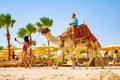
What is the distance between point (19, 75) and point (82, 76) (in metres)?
2.18

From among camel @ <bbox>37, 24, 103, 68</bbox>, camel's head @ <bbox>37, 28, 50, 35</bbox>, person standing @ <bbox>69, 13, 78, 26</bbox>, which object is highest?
person standing @ <bbox>69, 13, 78, 26</bbox>

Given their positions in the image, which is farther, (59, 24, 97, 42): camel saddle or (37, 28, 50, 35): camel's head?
(37, 28, 50, 35): camel's head

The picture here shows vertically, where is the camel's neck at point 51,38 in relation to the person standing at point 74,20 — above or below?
below

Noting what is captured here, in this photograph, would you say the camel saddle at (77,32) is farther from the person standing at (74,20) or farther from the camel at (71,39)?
the person standing at (74,20)

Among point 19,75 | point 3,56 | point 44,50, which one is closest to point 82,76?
point 19,75

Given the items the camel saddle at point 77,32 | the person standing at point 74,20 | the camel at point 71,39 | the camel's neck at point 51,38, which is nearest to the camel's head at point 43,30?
the camel at point 71,39

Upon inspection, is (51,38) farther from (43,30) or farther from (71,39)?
(71,39)

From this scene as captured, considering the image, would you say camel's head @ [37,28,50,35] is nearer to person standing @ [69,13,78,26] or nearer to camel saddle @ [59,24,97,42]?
camel saddle @ [59,24,97,42]

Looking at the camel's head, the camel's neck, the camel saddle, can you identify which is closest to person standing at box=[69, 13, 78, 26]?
the camel saddle

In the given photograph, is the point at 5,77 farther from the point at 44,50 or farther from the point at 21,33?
the point at 21,33

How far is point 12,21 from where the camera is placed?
183ft

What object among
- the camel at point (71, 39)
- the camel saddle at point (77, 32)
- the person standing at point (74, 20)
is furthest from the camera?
the person standing at point (74, 20)

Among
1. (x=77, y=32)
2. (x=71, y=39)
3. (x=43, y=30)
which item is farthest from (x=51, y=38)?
(x=77, y=32)

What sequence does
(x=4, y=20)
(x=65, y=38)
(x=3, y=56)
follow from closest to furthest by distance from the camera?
(x=65, y=38)
(x=3, y=56)
(x=4, y=20)
